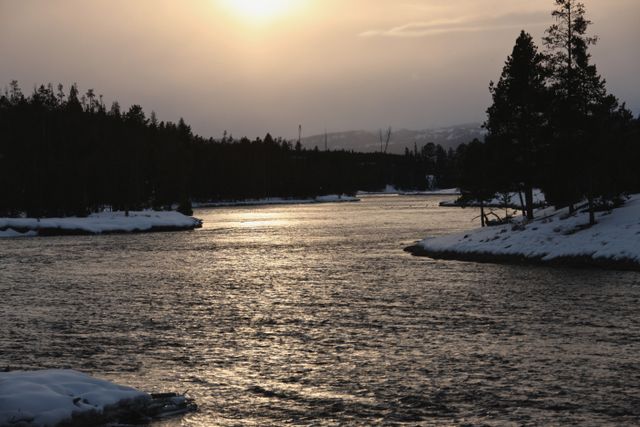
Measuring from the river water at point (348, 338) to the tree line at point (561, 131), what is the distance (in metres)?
10.8

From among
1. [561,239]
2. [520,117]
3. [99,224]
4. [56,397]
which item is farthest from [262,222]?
[56,397]

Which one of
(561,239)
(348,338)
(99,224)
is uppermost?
(99,224)

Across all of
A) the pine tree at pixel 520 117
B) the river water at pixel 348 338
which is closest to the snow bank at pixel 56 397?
the river water at pixel 348 338

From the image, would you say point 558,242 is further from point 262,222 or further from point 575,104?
point 262,222

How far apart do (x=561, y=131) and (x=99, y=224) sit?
50.6 m

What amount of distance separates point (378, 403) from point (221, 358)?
17.2 ft

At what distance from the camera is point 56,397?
37.5ft

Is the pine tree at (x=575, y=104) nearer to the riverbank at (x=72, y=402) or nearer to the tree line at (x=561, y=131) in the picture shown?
the tree line at (x=561, y=131)

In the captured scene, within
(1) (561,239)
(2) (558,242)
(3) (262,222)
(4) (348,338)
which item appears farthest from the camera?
(3) (262,222)

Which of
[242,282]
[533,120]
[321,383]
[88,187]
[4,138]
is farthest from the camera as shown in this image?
[88,187]

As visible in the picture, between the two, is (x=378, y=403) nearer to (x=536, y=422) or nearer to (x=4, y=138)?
(x=536, y=422)

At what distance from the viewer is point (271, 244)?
57000 mm

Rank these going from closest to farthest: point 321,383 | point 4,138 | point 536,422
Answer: point 536,422, point 321,383, point 4,138

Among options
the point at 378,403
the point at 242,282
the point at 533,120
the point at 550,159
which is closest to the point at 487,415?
the point at 378,403
